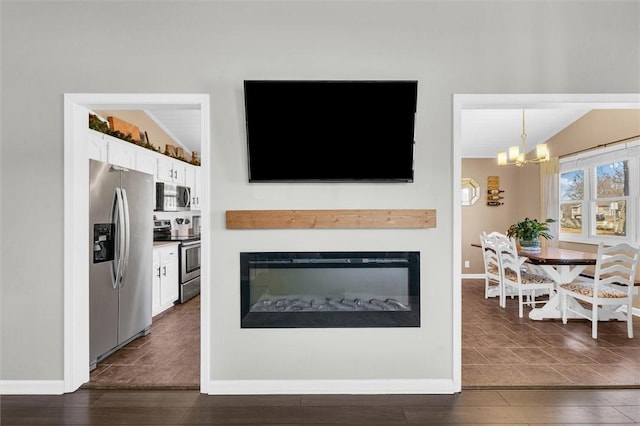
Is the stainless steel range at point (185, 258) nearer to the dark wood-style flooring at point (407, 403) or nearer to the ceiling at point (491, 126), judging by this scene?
the ceiling at point (491, 126)

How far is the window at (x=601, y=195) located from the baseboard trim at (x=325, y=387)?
3971mm

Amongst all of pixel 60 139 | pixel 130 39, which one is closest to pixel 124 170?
pixel 60 139

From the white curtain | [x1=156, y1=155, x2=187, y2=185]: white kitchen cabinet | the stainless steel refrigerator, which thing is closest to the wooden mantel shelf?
the stainless steel refrigerator

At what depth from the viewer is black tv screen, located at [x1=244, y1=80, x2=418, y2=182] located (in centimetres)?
255

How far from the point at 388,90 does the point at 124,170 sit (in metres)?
2.35

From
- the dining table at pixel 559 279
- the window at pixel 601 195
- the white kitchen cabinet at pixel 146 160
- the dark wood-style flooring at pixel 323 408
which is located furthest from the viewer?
the window at pixel 601 195

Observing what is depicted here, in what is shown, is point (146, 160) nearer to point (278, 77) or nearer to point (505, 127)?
point (278, 77)

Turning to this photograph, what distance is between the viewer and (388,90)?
254cm

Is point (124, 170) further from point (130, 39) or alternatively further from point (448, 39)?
point (448, 39)

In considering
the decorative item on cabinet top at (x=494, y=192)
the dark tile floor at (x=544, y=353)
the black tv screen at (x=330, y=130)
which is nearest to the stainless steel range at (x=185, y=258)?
the black tv screen at (x=330, y=130)

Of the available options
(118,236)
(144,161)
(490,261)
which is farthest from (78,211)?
(490,261)

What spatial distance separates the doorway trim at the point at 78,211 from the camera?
259 cm

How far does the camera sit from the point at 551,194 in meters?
6.32

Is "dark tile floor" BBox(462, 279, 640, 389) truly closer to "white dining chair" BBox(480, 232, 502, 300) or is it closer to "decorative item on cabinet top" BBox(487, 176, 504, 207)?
"white dining chair" BBox(480, 232, 502, 300)
